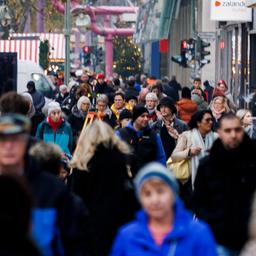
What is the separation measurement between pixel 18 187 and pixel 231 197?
383 centimetres

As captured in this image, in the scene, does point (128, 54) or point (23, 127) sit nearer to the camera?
point (23, 127)

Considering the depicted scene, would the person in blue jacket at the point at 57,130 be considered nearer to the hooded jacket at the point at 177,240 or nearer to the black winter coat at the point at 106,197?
the black winter coat at the point at 106,197

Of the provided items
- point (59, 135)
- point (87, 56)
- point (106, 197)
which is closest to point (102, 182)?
point (106, 197)

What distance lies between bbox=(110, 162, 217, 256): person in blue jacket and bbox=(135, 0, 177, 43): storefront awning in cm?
4702

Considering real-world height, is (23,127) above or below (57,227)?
above

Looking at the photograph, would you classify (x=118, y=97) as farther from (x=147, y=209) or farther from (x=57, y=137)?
(x=147, y=209)

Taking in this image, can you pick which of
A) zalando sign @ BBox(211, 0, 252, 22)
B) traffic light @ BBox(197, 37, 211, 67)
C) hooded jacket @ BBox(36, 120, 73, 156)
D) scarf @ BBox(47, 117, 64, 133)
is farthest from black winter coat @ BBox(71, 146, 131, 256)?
traffic light @ BBox(197, 37, 211, 67)

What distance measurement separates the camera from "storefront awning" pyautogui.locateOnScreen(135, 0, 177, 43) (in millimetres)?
54688

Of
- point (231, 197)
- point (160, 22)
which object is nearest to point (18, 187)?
point (231, 197)

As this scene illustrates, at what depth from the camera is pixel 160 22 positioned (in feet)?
182

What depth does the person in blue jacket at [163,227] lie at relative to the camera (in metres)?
6.95

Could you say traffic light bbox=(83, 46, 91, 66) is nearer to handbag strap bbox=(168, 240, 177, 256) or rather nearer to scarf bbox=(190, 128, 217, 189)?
scarf bbox=(190, 128, 217, 189)

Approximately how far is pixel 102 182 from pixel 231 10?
2596 cm

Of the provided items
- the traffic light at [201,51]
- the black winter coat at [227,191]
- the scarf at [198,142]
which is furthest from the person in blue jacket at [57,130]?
the traffic light at [201,51]
